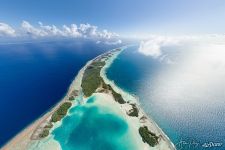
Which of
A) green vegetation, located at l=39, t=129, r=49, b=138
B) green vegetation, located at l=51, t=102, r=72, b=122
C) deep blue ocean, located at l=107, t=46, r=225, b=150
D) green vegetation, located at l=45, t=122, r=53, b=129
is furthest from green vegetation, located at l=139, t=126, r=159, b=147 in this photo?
green vegetation, located at l=45, t=122, r=53, b=129

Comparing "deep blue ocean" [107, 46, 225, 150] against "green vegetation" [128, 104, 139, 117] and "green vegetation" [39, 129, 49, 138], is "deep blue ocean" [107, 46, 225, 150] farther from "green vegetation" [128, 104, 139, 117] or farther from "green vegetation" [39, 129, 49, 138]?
"green vegetation" [39, 129, 49, 138]

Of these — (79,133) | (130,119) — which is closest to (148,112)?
(130,119)

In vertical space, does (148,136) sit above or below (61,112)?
A: above

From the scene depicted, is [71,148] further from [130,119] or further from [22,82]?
[22,82]

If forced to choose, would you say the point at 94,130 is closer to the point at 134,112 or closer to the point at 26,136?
the point at 134,112

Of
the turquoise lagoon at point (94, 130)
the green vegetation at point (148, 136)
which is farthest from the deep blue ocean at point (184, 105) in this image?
the turquoise lagoon at point (94, 130)

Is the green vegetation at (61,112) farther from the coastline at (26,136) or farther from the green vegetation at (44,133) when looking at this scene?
the green vegetation at (44,133)

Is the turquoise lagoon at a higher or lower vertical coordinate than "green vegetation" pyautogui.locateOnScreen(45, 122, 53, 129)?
lower

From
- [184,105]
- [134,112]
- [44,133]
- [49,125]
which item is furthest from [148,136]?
[49,125]
